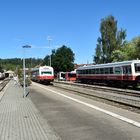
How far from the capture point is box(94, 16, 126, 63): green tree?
9481cm

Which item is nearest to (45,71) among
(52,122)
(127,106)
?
(127,106)

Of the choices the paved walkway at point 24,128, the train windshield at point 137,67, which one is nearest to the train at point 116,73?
the train windshield at point 137,67

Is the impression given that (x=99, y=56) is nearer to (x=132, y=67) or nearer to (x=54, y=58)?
(x=54, y=58)

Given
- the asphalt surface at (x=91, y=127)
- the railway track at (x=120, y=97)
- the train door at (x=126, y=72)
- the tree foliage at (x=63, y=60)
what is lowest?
the asphalt surface at (x=91, y=127)

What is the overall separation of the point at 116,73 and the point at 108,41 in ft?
159

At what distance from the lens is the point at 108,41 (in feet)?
313

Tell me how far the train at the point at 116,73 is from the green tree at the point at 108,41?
30.3 meters

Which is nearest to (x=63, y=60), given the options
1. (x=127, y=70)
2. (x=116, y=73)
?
(x=116, y=73)

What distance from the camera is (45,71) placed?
67750 mm

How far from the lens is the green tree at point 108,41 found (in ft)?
311

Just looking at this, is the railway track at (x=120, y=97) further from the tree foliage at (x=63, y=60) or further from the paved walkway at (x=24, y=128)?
the tree foliage at (x=63, y=60)

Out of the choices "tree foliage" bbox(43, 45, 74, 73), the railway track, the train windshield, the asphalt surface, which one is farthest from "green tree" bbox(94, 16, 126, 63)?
the asphalt surface

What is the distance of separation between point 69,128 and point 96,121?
196cm

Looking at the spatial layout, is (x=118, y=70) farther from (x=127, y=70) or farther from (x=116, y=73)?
(x=127, y=70)
